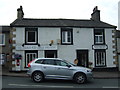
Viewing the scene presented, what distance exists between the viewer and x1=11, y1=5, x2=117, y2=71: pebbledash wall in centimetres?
1695

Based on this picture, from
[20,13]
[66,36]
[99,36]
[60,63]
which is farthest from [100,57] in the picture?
[20,13]

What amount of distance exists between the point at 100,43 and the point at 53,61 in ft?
28.3

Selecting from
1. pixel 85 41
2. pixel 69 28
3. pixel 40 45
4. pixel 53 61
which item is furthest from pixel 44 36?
pixel 53 61

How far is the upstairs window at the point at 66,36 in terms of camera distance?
17.9 metres

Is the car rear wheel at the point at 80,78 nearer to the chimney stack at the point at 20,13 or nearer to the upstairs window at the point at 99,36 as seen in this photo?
the upstairs window at the point at 99,36

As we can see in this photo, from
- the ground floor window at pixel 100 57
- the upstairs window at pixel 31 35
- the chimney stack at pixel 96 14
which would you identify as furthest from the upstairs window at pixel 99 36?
the upstairs window at pixel 31 35

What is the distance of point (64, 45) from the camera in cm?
1758

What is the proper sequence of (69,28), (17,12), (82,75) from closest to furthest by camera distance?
(82,75) < (69,28) < (17,12)

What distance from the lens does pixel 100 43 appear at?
18266 millimetres

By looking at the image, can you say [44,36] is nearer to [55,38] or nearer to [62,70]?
[55,38]

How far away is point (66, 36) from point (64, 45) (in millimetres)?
1128

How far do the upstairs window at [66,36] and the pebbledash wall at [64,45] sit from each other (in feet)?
0.76

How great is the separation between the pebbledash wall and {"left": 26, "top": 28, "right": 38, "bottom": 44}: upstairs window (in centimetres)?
25

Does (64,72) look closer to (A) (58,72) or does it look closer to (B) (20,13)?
(A) (58,72)
